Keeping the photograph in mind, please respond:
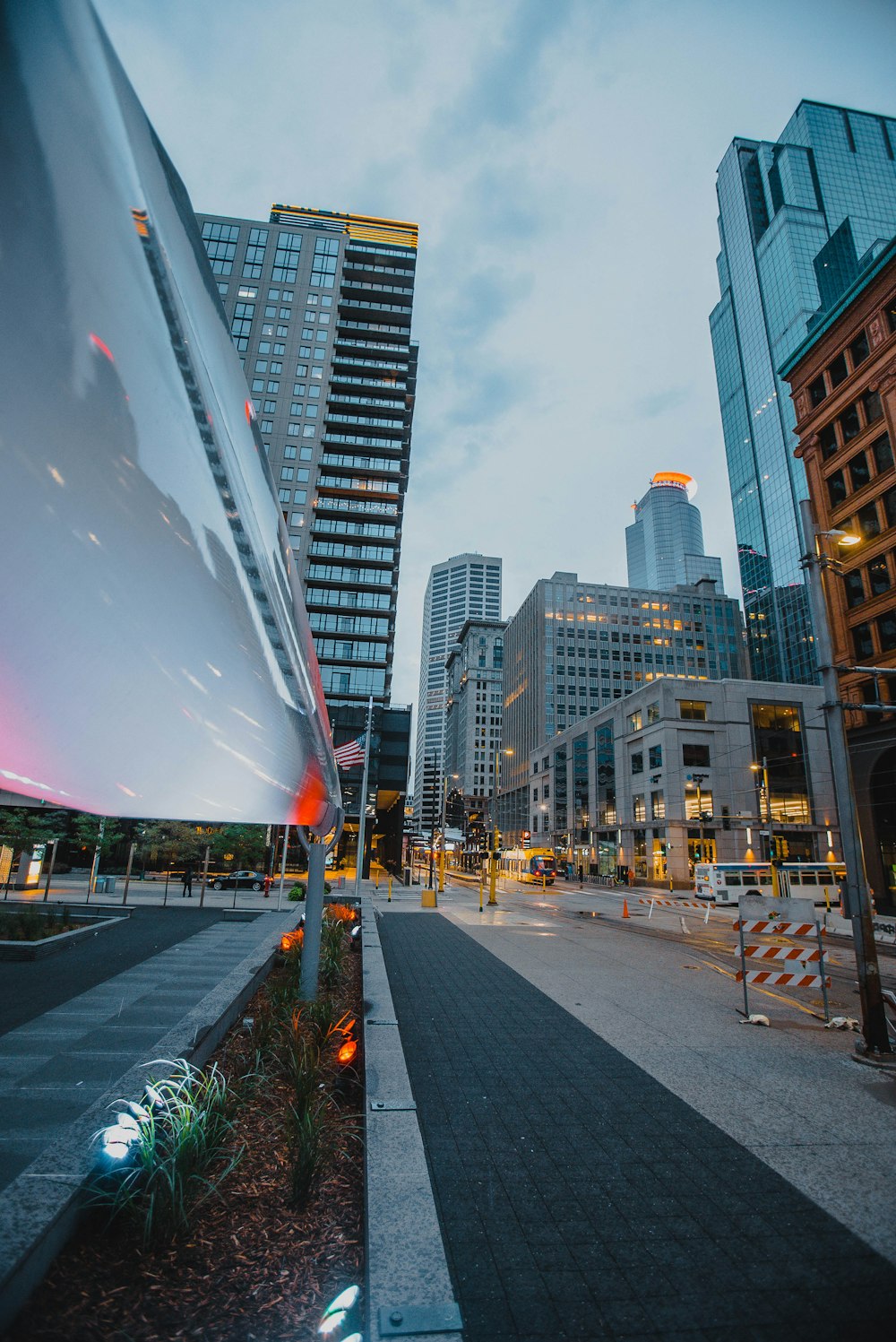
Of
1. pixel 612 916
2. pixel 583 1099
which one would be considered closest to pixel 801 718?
pixel 612 916

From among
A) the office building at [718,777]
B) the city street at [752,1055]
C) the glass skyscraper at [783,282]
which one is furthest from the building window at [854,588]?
the glass skyscraper at [783,282]

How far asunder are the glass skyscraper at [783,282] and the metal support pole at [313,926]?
126707 millimetres

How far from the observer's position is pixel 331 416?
6950 centimetres

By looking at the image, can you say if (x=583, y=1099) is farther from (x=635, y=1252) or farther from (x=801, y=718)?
(x=801, y=718)

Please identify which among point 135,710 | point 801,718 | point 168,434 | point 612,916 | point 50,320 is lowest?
point 612,916

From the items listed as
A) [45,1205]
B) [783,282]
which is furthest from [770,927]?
[783,282]

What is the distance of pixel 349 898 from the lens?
936 inches

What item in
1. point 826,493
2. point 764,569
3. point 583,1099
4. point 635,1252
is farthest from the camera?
point 764,569

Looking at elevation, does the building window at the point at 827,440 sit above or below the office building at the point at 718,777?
above

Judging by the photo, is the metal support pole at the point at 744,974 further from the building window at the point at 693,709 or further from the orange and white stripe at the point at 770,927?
the building window at the point at 693,709

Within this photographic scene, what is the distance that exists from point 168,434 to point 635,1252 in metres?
5.18

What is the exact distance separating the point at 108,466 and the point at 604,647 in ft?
385

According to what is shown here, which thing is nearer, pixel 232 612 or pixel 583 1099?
pixel 232 612

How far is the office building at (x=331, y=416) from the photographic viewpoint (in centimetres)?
6322
